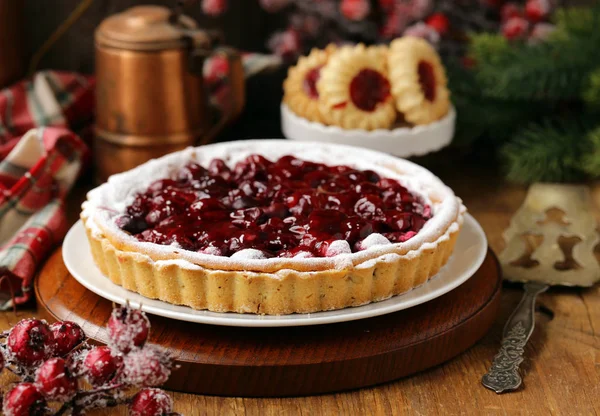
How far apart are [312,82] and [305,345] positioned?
1381 mm

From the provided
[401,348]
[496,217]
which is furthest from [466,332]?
[496,217]

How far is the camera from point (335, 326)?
206 cm

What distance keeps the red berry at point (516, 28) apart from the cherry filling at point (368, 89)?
2.72ft

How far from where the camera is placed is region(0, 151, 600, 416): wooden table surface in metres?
1.90

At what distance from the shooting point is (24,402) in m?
1.62

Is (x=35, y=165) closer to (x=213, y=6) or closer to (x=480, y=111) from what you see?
(x=213, y=6)

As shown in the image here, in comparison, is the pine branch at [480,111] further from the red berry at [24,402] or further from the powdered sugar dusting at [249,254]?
the red berry at [24,402]

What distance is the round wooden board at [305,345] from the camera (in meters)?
1.91

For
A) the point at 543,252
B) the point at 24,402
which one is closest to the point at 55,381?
the point at 24,402

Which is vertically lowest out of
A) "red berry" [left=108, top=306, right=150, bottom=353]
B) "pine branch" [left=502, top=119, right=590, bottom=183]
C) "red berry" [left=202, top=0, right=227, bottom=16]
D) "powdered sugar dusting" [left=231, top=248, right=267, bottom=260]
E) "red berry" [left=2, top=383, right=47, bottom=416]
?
"pine branch" [left=502, top=119, right=590, bottom=183]

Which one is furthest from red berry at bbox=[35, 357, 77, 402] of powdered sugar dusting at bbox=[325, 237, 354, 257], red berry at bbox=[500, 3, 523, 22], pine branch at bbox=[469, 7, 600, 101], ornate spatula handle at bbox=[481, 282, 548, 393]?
red berry at bbox=[500, 3, 523, 22]

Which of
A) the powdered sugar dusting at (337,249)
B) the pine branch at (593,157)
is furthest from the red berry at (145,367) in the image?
the pine branch at (593,157)

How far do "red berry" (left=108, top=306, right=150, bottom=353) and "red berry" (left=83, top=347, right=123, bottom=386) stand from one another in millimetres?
46

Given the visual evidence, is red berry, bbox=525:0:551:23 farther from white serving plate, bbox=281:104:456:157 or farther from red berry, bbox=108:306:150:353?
red berry, bbox=108:306:150:353
